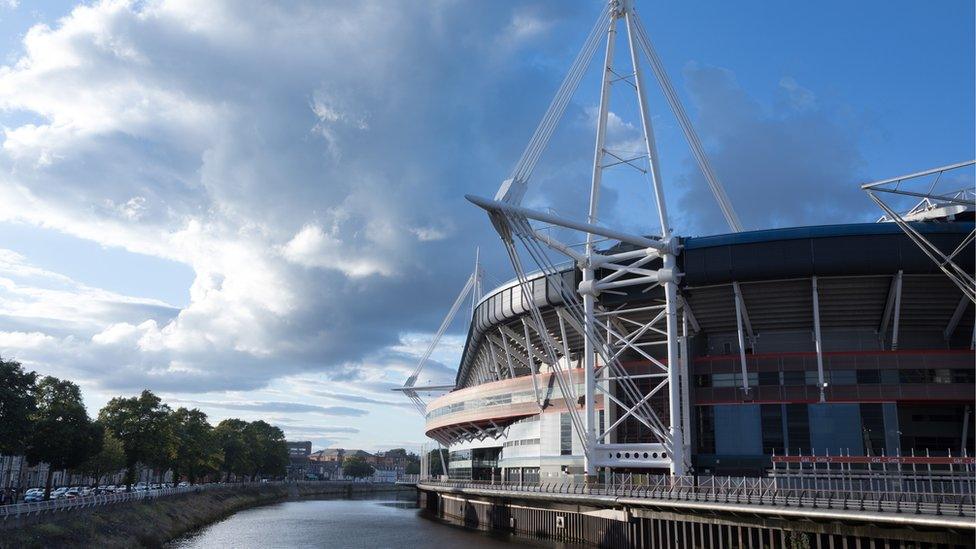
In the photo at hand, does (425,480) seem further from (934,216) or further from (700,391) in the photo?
(934,216)

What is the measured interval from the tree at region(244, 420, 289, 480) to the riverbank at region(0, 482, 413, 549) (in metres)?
54.0

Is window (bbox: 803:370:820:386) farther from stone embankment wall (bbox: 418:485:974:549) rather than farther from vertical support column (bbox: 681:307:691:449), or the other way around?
stone embankment wall (bbox: 418:485:974:549)

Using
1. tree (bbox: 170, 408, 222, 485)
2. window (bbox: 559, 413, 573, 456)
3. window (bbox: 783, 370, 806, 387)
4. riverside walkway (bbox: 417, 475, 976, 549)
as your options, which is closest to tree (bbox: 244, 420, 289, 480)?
tree (bbox: 170, 408, 222, 485)

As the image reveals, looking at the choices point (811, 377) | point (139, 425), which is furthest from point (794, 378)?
point (139, 425)

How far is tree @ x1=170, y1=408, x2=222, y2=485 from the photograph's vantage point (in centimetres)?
10238

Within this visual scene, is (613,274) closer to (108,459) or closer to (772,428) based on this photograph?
(772,428)

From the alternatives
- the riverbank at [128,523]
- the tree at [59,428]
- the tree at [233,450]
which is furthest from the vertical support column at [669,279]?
the tree at [233,450]

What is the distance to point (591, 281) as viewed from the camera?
6619cm

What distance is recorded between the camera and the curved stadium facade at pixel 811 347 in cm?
6178

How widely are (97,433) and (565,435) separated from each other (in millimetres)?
45890

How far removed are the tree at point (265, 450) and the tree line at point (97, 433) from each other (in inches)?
763

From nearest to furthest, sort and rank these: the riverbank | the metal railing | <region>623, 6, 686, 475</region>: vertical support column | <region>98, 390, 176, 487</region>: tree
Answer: the metal railing < the riverbank < <region>623, 6, 686, 475</region>: vertical support column < <region>98, 390, 176, 487</region>: tree

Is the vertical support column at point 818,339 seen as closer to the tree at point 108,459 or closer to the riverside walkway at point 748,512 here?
the riverside walkway at point 748,512

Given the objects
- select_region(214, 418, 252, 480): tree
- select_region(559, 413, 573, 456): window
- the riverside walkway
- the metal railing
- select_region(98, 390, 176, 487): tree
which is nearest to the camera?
the metal railing
